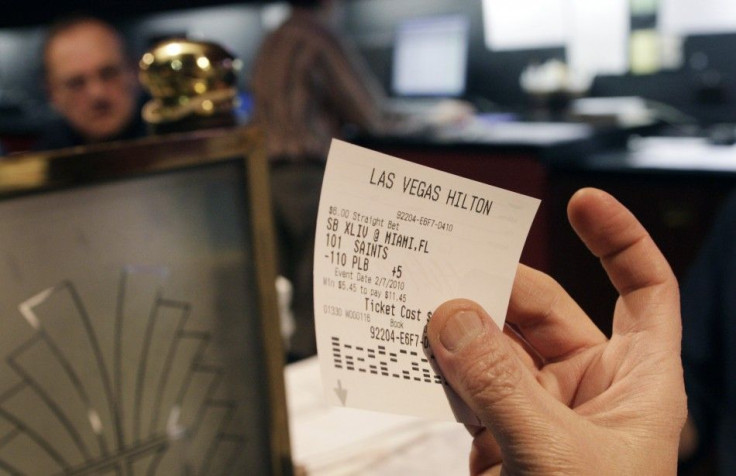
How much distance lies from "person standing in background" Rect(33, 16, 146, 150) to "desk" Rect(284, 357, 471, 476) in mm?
1298

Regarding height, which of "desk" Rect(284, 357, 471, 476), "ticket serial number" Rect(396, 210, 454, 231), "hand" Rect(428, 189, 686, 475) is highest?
"ticket serial number" Rect(396, 210, 454, 231)

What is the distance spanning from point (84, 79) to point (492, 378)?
1.87 m

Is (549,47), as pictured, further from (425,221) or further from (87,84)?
(425,221)

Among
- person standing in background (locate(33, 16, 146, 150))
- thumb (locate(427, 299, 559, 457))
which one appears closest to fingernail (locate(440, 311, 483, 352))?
thumb (locate(427, 299, 559, 457))

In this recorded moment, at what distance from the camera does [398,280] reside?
14.8 inches

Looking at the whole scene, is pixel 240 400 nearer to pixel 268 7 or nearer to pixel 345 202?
pixel 345 202

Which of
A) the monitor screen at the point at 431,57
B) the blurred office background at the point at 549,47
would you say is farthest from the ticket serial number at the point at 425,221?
the monitor screen at the point at 431,57

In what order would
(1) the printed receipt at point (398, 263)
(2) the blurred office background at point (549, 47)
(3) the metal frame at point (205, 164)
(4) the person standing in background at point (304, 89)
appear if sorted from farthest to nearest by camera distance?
(2) the blurred office background at point (549, 47) → (4) the person standing in background at point (304, 89) → (3) the metal frame at point (205, 164) → (1) the printed receipt at point (398, 263)

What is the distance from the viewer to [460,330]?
1.21ft

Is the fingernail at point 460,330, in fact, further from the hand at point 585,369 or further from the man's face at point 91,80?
the man's face at point 91,80

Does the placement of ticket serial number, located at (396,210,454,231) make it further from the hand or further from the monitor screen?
the monitor screen

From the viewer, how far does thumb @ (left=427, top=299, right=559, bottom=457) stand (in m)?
0.38

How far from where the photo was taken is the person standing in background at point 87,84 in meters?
1.93

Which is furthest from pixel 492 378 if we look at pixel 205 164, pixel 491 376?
pixel 205 164
